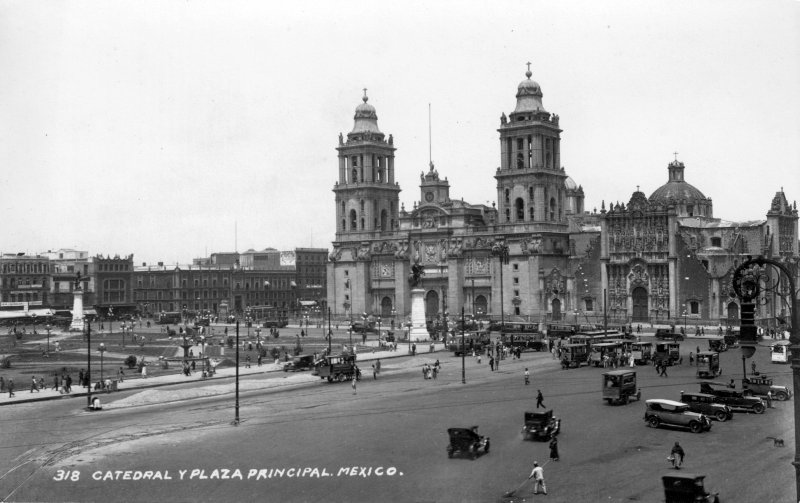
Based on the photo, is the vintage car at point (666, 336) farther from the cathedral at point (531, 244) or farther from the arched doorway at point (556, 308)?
the arched doorway at point (556, 308)

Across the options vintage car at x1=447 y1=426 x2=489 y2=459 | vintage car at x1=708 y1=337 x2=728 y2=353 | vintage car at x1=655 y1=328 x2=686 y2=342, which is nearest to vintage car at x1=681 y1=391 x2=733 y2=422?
vintage car at x1=447 y1=426 x2=489 y2=459

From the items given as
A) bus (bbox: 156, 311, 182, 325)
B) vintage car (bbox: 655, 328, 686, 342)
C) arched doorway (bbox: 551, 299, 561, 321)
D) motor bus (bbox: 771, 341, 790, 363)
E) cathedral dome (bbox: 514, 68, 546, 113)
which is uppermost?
cathedral dome (bbox: 514, 68, 546, 113)

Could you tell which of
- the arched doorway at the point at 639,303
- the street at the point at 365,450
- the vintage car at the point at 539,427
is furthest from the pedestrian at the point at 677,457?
the arched doorway at the point at 639,303

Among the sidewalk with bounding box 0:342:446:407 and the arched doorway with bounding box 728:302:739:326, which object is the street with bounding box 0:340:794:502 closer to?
the sidewalk with bounding box 0:342:446:407

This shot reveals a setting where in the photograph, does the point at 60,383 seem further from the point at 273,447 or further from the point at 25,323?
the point at 25,323

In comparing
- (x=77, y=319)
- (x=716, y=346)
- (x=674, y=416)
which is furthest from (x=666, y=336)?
(x=77, y=319)

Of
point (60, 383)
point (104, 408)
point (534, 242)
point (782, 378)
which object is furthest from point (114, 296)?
point (782, 378)
